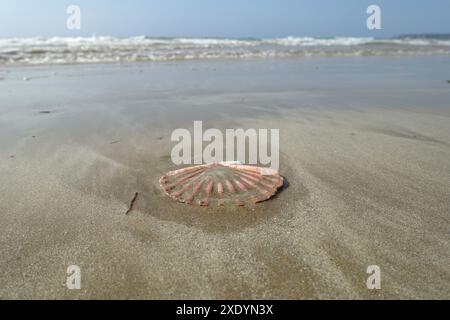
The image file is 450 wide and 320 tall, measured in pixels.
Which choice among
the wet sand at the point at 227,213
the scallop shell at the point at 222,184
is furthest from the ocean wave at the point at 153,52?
the scallop shell at the point at 222,184

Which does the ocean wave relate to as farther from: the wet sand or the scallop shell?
the scallop shell

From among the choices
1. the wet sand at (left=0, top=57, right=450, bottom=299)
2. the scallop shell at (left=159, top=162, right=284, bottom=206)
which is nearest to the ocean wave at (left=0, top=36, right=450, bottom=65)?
the wet sand at (left=0, top=57, right=450, bottom=299)

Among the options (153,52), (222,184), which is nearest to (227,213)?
(222,184)

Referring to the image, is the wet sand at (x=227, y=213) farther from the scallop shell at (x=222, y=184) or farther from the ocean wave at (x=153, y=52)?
the ocean wave at (x=153, y=52)

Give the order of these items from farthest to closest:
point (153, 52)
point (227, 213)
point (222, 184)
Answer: point (153, 52) < point (222, 184) < point (227, 213)

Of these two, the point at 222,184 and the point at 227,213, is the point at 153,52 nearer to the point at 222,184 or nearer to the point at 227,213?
the point at 222,184

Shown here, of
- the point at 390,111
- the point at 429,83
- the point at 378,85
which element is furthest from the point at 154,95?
the point at 429,83
